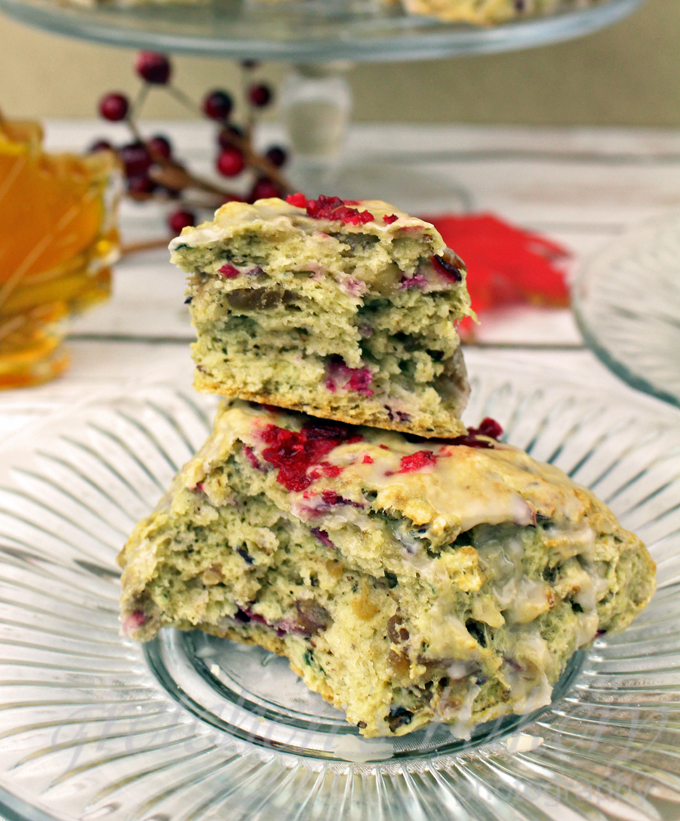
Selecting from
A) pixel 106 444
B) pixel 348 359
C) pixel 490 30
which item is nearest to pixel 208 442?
pixel 348 359

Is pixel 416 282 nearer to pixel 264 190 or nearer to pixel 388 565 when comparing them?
pixel 388 565

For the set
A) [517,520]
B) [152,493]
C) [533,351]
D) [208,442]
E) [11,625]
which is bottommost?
[11,625]

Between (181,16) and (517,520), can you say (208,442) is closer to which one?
(517,520)

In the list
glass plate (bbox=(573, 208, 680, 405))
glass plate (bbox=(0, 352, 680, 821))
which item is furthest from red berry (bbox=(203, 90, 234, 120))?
glass plate (bbox=(0, 352, 680, 821))

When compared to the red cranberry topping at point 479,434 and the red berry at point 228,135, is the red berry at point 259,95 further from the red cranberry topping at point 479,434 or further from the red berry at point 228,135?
the red cranberry topping at point 479,434

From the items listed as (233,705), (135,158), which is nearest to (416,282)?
(233,705)

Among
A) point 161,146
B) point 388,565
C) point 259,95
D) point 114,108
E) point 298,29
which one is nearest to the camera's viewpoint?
→ point 388,565
